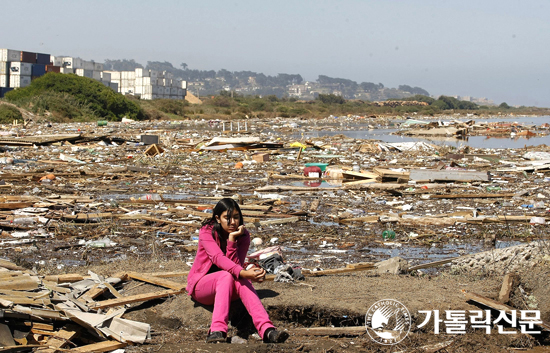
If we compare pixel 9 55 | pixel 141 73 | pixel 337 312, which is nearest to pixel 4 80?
pixel 9 55

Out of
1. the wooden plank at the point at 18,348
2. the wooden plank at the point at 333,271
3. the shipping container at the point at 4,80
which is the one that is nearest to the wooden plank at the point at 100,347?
the wooden plank at the point at 18,348

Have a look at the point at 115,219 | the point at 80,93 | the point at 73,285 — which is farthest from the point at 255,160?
the point at 80,93

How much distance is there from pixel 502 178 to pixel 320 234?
713 cm

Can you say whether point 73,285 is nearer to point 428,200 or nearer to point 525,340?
point 525,340

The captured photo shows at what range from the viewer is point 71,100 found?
3725 cm

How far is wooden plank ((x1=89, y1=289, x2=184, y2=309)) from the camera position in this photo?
12.9ft

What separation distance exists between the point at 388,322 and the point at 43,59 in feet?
228

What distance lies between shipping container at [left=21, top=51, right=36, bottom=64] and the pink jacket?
65464 mm

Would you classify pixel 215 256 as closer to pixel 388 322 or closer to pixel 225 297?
pixel 225 297

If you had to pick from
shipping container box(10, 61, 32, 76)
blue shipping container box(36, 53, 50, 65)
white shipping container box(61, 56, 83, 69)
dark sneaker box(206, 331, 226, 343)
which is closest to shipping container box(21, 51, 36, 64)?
blue shipping container box(36, 53, 50, 65)

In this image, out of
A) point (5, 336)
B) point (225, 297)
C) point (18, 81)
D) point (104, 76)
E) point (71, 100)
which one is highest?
point (104, 76)

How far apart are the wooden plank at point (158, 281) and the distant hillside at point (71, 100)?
30898 mm

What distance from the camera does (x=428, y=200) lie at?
9.80 meters

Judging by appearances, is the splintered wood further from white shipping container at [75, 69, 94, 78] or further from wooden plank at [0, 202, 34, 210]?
white shipping container at [75, 69, 94, 78]
